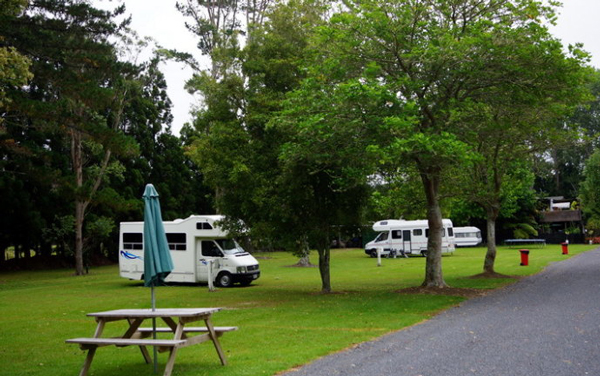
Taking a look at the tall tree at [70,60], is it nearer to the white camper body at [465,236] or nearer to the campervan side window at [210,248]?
the campervan side window at [210,248]

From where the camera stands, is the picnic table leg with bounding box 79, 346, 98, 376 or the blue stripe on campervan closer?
the picnic table leg with bounding box 79, 346, 98, 376

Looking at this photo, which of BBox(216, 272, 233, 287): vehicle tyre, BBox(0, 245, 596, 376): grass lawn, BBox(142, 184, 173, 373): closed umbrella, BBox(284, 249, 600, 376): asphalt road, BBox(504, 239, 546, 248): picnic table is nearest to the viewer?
BBox(284, 249, 600, 376): asphalt road

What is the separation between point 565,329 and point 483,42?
8.35 m

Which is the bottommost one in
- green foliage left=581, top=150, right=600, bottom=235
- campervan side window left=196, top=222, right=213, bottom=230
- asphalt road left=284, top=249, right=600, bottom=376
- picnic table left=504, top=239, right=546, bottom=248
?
asphalt road left=284, top=249, right=600, bottom=376

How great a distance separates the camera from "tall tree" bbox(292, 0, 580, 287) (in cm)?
1556

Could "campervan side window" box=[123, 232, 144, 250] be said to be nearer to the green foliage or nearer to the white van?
the white van

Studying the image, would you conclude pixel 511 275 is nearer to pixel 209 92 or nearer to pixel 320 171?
pixel 320 171

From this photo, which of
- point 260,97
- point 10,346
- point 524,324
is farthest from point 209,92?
point 524,324

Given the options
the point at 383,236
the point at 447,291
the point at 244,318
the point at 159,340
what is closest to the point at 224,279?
the point at 447,291

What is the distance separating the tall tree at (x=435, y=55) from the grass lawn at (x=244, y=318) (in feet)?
12.8

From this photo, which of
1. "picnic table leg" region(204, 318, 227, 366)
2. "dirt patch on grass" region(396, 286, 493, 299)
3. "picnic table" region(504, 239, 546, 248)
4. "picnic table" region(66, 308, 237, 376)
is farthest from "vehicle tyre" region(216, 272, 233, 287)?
"picnic table" region(504, 239, 546, 248)

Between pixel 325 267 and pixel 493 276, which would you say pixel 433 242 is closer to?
pixel 325 267

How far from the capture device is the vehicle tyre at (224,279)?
75.2 feet

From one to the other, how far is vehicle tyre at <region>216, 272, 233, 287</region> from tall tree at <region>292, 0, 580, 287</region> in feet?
27.7
